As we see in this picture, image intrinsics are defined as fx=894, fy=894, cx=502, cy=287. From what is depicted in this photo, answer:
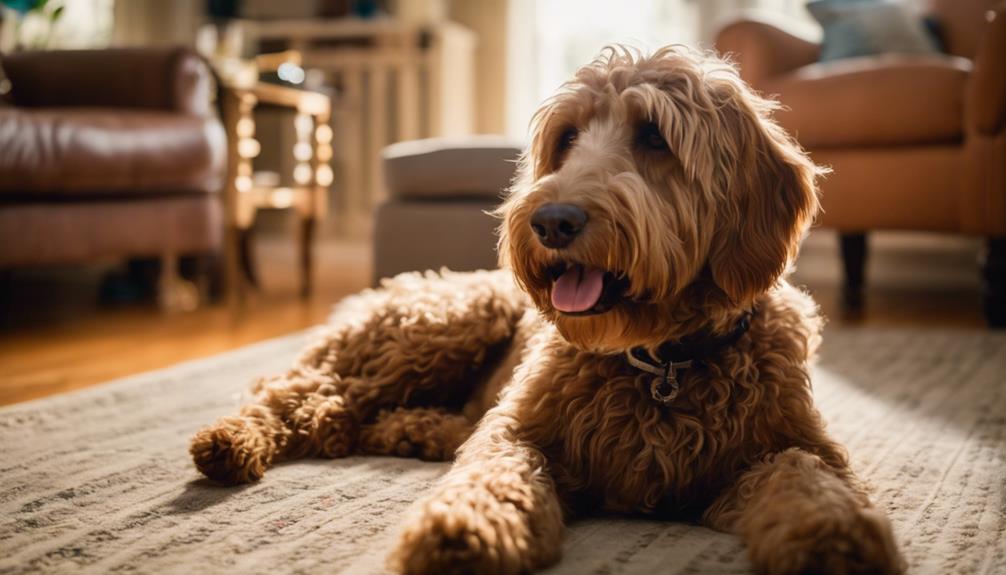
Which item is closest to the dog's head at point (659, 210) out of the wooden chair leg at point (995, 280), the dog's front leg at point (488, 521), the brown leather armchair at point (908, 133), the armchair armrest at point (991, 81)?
the dog's front leg at point (488, 521)

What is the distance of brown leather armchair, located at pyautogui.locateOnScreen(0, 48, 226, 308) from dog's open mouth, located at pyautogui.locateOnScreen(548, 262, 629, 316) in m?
2.68

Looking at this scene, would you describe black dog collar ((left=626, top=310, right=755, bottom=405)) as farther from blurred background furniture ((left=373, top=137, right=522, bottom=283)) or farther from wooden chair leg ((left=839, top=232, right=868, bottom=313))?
wooden chair leg ((left=839, top=232, right=868, bottom=313))

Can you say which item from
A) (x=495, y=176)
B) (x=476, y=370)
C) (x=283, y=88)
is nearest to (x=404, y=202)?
(x=495, y=176)

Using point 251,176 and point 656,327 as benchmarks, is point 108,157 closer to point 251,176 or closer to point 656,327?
point 251,176

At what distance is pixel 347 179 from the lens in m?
6.98

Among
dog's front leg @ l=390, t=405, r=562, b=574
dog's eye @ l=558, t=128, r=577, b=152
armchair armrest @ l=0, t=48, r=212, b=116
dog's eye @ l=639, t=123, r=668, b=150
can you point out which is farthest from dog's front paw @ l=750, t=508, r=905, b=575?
armchair armrest @ l=0, t=48, r=212, b=116

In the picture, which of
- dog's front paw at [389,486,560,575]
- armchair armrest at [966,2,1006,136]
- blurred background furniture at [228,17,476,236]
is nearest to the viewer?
dog's front paw at [389,486,560,575]

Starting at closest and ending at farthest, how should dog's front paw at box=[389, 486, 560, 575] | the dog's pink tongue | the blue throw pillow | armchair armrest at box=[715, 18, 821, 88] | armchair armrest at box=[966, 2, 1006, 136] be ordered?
dog's front paw at box=[389, 486, 560, 575]
the dog's pink tongue
armchair armrest at box=[966, 2, 1006, 136]
armchair armrest at box=[715, 18, 821, 88]
the blue throw pillow

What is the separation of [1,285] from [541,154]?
300 cm

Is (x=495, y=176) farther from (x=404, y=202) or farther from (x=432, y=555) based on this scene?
(x=432, y=555)

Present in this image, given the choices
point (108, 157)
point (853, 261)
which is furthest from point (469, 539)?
point (853, 261)

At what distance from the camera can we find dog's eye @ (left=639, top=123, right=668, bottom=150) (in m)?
1.49

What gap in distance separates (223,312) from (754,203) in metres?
3.09

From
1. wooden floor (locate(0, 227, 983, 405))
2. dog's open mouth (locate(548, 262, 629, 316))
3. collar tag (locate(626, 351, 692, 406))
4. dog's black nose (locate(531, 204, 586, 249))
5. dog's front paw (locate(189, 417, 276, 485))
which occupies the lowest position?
wooden floor (locate(0, 227, 983, 405))
